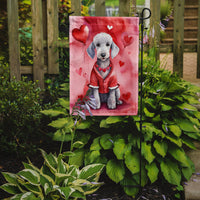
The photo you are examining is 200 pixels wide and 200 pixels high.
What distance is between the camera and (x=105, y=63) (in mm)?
2445

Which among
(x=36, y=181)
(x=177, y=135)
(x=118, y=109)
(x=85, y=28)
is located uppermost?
(x=85, y=28)

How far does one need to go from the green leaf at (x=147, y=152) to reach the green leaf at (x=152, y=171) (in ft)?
0.32

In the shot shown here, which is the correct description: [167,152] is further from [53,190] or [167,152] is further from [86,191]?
[53,190]

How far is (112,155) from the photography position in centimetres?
284

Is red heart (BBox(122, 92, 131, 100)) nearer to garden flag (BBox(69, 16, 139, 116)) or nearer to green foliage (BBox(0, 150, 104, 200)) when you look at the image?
garden flag (BBox(69, 16, 139, 116))

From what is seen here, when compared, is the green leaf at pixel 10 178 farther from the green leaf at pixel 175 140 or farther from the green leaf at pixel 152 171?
the green leaf at pixel 175 140

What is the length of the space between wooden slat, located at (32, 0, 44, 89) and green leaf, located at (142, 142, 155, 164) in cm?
173

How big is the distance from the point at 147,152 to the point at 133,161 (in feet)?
0.47

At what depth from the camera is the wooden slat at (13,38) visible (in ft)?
11.9

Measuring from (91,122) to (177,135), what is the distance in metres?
0.80

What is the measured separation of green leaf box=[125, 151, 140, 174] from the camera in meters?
2.56

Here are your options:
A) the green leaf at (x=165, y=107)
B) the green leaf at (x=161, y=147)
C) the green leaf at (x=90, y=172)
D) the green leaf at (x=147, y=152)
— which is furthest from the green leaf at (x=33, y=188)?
the green leaf at (x=165, y=107)

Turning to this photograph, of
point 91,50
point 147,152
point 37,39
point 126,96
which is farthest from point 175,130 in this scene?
point 37,39

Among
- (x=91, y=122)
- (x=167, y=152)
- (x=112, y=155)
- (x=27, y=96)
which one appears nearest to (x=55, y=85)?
(x=27, y=96)
